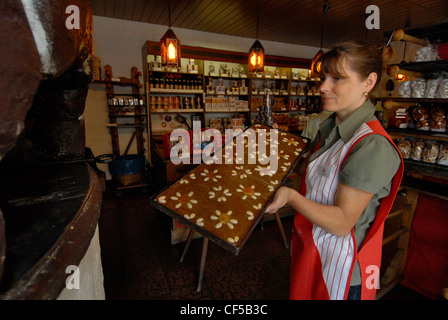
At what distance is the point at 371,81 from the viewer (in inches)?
44.8

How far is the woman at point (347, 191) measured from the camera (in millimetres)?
1024

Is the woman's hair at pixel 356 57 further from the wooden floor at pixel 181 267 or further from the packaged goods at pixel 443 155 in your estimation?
the wooden floor at pixel 181 267

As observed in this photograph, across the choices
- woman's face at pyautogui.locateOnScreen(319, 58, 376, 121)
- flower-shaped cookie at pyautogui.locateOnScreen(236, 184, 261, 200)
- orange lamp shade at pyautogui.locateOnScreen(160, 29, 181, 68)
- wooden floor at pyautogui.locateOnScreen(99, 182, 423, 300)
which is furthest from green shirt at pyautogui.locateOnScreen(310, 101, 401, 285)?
orange lamp shade at pyautogui.locateOnScreen(160, 29, 181, 68)

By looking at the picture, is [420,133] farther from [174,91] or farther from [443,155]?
[174,91]

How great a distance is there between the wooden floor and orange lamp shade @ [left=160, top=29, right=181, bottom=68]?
2.22 meters

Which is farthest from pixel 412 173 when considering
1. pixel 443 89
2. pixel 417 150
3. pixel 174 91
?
pixel 174 91

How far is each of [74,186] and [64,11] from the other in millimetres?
487

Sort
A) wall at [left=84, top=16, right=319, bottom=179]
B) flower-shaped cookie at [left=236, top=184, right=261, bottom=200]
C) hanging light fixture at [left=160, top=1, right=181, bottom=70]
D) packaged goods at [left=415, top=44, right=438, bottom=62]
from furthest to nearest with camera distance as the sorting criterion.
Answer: wall at [left=84, top=16, right=319, bottom=179]
hanging light fixture at [left=160, top=1, right=181, bottom=70]
packaged goods at [left=415, top=44, right=438, bottom=62]
flower-shaped cookie at [left=236, top=184, right=261, bottom=200]

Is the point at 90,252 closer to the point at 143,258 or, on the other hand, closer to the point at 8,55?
the point at 8,55

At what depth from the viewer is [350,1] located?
13.3 ft

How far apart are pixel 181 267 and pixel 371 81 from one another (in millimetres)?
2434

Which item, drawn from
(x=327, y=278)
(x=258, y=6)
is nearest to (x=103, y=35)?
(x=258, y=6)

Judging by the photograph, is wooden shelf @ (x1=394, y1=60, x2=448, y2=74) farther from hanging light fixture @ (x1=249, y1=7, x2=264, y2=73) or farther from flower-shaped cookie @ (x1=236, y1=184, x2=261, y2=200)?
hanging light fixture @ (x1=249, y1=7, x2=264, y2=73)

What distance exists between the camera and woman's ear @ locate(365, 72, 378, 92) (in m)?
1.13
